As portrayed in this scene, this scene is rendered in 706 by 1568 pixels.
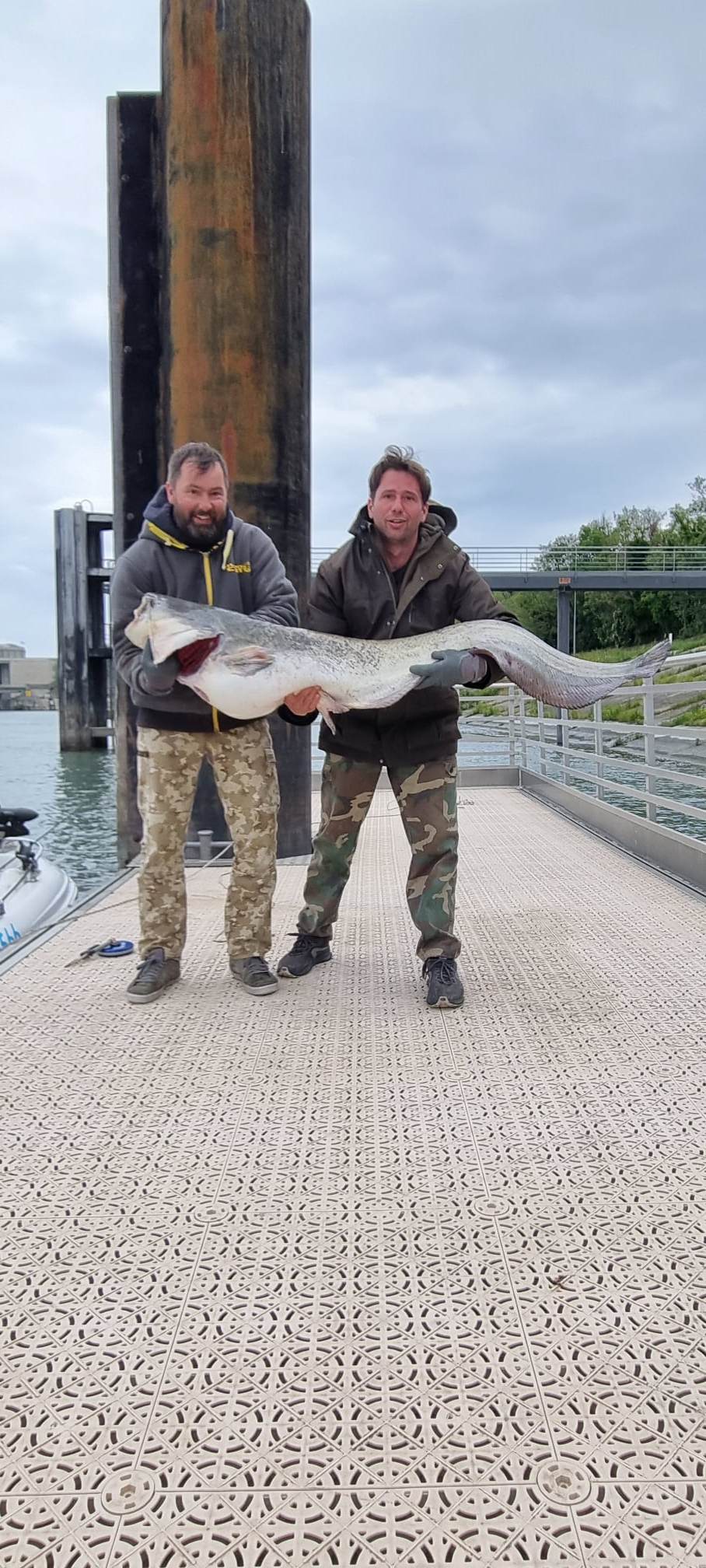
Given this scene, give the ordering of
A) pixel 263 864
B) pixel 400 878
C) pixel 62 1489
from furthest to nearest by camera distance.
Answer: pixel 400 878 < pixel 263 864 < pixel 62 1489

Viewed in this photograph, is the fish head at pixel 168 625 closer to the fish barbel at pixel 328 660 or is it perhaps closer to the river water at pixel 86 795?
the fish barbel at pixel 328 660

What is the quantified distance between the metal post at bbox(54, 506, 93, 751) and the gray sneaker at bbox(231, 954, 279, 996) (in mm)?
30365

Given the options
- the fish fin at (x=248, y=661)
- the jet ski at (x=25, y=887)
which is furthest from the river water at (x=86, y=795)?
the fish fin at (x=248, y=661)

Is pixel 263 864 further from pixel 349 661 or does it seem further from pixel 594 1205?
pixel 594 1205

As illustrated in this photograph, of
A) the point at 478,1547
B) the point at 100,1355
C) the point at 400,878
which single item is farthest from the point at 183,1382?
the point at 400,878

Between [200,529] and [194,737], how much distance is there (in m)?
0.72

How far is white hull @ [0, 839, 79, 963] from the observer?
18.2ft

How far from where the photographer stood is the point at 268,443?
573cm

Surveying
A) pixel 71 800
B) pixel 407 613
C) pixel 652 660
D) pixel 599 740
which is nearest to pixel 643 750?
pixel 599 740

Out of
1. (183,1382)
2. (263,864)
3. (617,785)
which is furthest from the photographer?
(617,785)

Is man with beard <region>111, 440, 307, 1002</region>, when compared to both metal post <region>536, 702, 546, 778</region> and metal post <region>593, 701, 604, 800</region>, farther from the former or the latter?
metal post <region>536, 702, 546, 778</region>

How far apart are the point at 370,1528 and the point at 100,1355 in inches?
21.2

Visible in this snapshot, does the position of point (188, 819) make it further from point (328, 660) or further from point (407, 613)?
point (407, 613)

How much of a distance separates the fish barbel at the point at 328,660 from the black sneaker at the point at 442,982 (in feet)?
3.04
